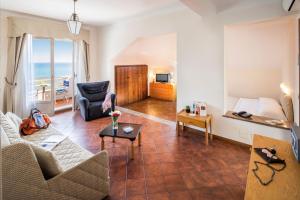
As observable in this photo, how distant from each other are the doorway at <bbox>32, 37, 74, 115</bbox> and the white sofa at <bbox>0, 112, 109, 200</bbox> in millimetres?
3524

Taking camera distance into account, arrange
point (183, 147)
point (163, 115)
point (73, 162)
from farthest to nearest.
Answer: point (163, 115) < point (183, 147) < point (73, 162)

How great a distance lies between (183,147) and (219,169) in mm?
814

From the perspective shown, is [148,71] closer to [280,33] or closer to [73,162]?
[280,33]

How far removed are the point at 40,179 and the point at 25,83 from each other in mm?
4214

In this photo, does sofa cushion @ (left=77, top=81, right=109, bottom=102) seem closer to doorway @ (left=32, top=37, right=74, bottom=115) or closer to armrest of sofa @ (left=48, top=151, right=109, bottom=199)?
doorway @ (left=32, top=37, right=74, bottom=115)

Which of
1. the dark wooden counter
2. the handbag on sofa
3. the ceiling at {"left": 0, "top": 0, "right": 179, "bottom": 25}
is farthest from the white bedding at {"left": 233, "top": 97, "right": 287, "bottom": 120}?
the handbag on sofa

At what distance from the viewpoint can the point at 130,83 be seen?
22.6 ft

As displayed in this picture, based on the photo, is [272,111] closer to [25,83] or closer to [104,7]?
[104,7]

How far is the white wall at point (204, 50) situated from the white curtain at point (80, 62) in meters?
2.36

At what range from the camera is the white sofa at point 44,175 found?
4.66ft

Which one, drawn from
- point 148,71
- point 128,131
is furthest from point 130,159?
point 148,71

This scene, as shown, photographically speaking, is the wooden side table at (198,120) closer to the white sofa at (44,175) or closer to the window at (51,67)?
the white sofa at (44,175)

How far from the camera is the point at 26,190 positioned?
150cm

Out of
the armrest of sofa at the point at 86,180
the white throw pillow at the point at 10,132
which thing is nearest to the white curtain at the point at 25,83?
the white throw pillow at the point at 10,132
